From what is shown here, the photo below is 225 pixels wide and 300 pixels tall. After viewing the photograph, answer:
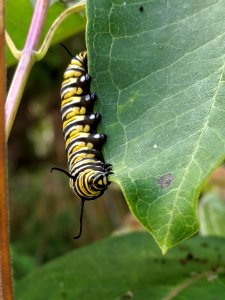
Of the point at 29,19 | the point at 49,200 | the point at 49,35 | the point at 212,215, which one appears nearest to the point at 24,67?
the point at 49,35

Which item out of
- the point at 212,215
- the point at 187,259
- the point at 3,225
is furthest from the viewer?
the point at 212,215

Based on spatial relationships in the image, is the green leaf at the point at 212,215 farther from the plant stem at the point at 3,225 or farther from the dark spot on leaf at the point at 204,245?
the plant stem at the point at 3,225

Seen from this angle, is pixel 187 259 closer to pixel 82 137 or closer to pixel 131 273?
pixel 131 273

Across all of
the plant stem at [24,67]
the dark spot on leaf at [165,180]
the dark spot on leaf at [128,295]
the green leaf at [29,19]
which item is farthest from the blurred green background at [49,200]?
the dark spot on leaf at [165,180]

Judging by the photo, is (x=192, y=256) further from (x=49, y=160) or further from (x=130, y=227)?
(x=49, y=160)

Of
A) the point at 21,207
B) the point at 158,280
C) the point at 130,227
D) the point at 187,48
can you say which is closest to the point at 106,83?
the point at 187,48

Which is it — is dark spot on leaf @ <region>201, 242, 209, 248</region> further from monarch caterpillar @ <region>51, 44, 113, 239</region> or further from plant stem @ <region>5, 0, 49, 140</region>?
plant stem @ <region>5, 0, 49, 140</region>

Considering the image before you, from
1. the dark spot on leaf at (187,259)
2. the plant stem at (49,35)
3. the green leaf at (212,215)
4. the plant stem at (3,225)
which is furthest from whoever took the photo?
the green leaf at (212,215)
